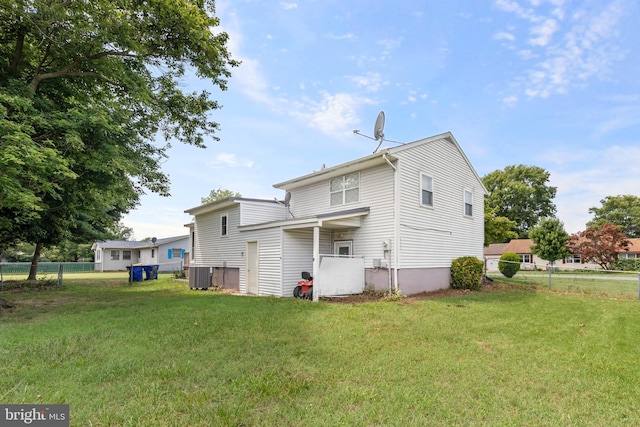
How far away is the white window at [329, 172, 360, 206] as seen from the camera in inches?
485

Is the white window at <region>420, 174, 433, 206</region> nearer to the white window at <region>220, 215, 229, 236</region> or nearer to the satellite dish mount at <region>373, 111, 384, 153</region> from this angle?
the satellite dish mount at <region>373, 111, 384, 153</region>

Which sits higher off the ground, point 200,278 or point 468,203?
point 468,203

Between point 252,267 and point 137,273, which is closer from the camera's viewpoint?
point 252,267

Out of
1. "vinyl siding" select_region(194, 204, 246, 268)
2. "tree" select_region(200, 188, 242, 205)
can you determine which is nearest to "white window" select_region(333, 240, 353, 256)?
"vinyl siding" select_region(194, 204, 246, 268)

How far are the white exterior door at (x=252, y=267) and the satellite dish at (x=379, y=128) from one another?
6.34 meters

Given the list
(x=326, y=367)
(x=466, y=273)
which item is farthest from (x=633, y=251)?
(x=326, y=367)

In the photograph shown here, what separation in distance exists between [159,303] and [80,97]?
23.5 ft

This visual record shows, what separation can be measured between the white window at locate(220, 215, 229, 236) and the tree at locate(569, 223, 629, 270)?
111 ft

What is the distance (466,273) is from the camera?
41.9ft

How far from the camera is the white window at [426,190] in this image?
11961mm

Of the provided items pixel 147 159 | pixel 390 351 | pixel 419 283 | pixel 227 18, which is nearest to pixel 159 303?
pixel 147 159

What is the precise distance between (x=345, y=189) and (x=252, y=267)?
4910 mm

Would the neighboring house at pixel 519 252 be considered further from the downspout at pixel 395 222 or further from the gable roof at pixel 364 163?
the downspout at pixel 395 222

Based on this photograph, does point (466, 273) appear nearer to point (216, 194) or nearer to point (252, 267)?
point (252, 267)
